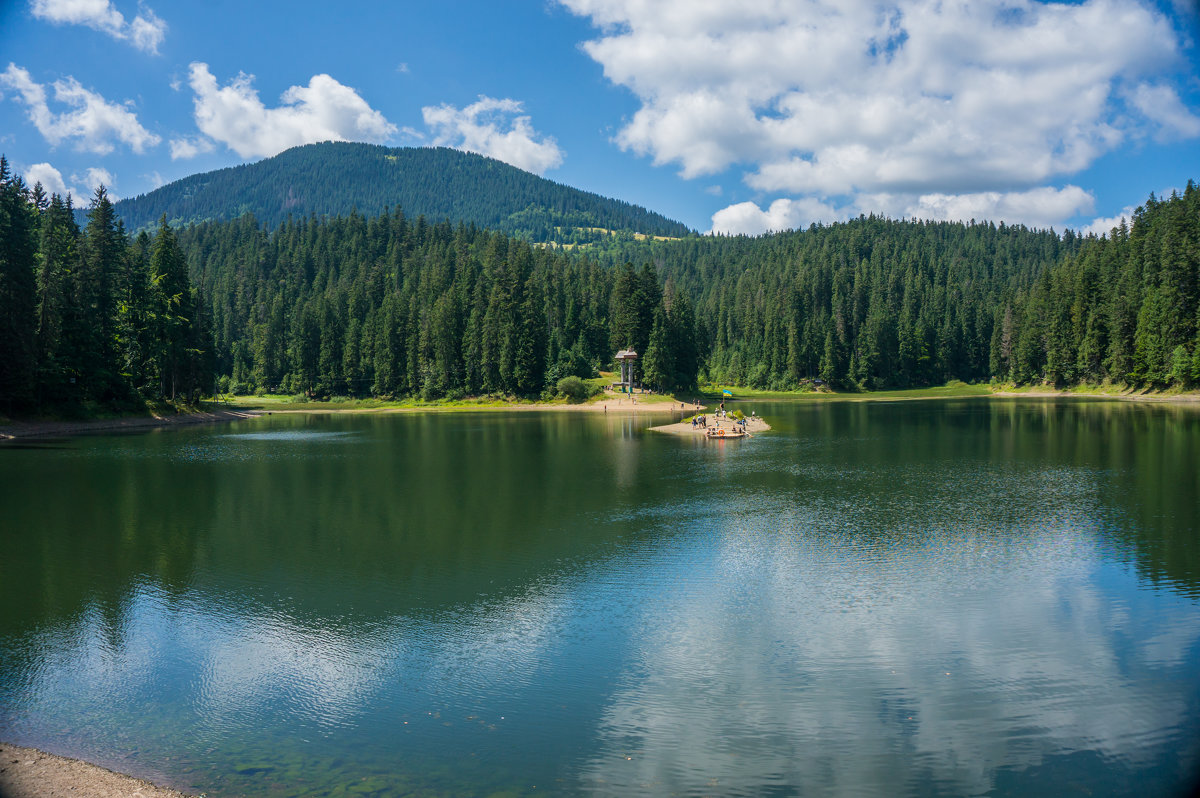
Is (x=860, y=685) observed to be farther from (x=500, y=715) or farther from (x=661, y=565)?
(x=661, y=565)

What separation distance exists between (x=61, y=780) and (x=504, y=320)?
4361 inches

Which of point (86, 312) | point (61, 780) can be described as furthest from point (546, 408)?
point (61, 780)

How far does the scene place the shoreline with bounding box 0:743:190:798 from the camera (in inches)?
408

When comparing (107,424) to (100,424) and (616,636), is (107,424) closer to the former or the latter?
(100,424)

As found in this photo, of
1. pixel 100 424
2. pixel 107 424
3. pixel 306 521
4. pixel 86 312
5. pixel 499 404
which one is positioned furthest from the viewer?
pixel 499 404

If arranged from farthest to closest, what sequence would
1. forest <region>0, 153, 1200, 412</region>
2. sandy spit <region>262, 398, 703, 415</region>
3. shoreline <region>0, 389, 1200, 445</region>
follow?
sandy spit <region>262, 398, 703, 415</region> → forest <region>0, 153, 1200, 412</region> → shoreline <region>0, 389, 1200, 445</region>

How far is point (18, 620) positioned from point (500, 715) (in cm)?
1358

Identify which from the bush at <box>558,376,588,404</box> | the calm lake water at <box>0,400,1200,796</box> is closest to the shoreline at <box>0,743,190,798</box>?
the calm lake water at <box>0,400,1200,796</box>

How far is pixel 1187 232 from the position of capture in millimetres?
96938

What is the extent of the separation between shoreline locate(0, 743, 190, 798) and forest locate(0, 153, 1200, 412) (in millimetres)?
62442

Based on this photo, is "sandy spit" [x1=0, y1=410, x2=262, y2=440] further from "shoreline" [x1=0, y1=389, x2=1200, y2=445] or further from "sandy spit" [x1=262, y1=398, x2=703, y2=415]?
"sandy spit" [x1=262, y1=398, x2=703, y2=415]

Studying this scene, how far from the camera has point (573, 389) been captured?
380 ft

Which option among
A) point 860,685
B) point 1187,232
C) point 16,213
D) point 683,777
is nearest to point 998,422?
point 1187,232

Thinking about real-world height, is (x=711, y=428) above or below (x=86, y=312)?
below
